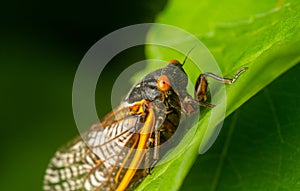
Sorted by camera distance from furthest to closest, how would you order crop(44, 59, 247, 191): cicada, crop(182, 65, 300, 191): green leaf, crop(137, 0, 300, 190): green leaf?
1. crop(44, 59, 247, 191): cicada
2. crop(182, 65, 300, 191): green leaf
3. crop(137, 0, 300, 190): green leaf

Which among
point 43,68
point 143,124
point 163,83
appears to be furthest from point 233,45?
point 43,68

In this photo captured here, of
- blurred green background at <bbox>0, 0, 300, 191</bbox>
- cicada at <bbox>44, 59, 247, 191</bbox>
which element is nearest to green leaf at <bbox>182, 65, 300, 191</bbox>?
cicada at <bbox>44, 59, 247, 191</bbox>

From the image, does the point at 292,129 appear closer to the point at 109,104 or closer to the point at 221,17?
the point at 221,17

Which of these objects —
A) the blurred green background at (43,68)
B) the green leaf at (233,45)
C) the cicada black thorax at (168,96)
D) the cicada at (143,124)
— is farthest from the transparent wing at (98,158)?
the blurred green background at (43,68)

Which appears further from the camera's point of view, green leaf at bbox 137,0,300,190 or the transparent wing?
the transparent wing

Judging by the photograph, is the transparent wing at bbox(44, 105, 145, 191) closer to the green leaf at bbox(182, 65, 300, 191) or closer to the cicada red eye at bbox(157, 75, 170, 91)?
the cicada red eye at bbox(157, 75, 170, 91)

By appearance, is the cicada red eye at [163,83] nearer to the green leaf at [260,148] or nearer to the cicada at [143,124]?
the cicada at [143,124]

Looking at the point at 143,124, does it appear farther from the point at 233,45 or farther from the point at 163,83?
the point at 233,45
